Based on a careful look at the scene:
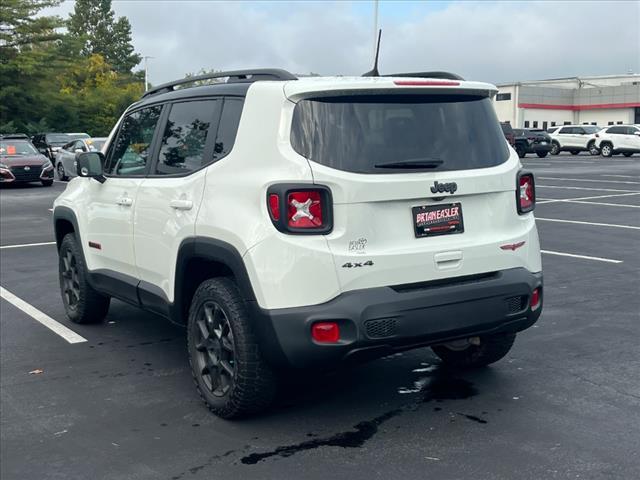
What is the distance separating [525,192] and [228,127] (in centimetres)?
179

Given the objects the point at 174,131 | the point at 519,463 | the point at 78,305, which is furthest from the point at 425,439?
the point at 78,305

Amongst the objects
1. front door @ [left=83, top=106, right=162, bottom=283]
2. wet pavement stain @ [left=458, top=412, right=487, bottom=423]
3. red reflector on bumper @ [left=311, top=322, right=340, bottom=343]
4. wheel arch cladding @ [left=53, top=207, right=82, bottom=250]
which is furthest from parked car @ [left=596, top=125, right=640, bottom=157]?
red reflector on bumper @ [left=311, top=322, right=340, bottom=343]

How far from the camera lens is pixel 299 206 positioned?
4008mm

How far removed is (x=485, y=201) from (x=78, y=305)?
3807 mm

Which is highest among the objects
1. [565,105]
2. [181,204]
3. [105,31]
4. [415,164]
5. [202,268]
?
[105,31]

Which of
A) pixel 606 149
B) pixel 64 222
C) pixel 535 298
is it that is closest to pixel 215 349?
pixel 535 298

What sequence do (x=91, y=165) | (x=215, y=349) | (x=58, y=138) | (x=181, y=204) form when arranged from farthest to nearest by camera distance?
(x=58, y=138) → (x=91, y=165) → (x=181, y=204) → (x=215, y=349)

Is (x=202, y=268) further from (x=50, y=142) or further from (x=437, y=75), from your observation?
(x=50, y=142)

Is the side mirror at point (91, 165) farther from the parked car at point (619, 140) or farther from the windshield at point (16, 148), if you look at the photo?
the parked car at point (619, 140)

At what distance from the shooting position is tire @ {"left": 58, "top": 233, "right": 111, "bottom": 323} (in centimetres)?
661

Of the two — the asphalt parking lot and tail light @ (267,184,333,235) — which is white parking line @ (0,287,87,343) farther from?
tail light @ (267,184,333,235)

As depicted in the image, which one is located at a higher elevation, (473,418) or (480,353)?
(480,353)

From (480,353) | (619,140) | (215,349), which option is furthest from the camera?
(619,140)

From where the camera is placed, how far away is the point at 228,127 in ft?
15.2
